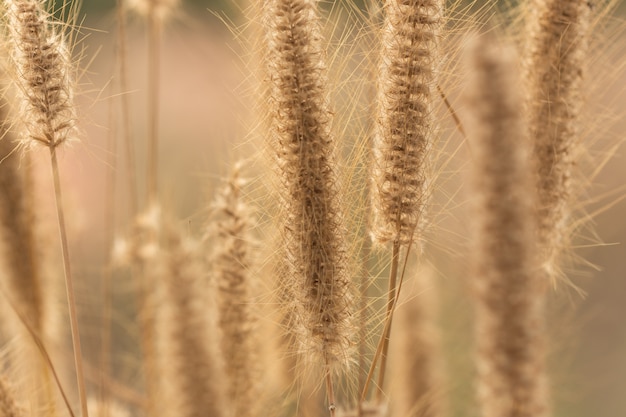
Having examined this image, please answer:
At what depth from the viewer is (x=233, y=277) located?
984 millimetres

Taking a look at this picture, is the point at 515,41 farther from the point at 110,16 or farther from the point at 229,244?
the point at 110,16

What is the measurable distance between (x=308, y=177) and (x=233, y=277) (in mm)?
265

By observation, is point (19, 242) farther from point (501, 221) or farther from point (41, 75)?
point (501, 221)

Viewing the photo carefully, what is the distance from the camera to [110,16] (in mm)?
1249

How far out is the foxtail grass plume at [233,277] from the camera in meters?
0.98

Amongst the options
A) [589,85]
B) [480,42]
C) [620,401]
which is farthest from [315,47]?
[620,401]

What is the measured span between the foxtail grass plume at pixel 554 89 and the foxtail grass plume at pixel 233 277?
370 millimetres

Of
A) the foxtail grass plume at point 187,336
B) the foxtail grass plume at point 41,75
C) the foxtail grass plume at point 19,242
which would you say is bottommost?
the foxtail grass plume at point 187,336

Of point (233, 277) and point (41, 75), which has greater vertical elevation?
point (41, 75)

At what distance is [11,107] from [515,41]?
25.5 inches

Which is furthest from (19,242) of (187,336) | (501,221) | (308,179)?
(501,221)

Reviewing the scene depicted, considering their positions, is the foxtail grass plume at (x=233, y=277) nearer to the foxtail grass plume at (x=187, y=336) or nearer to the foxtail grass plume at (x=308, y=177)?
the foxtail grass plume at (x=187, y=336)

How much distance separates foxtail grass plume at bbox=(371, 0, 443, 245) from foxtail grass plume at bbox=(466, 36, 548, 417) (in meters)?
0.10

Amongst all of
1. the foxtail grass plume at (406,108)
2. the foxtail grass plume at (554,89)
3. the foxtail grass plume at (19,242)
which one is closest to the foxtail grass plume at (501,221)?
the foxtail grass plume at (406,108)
